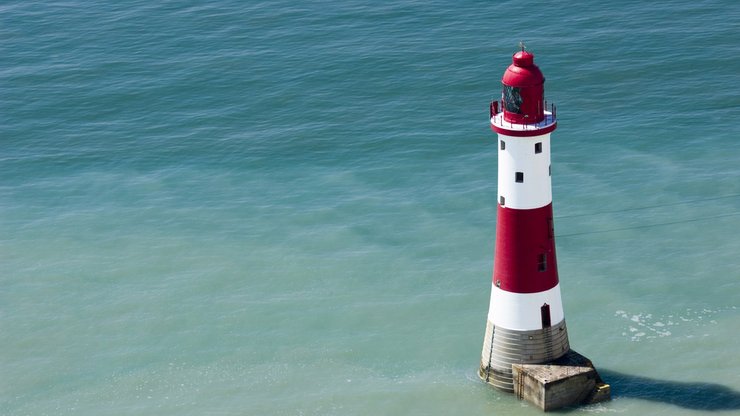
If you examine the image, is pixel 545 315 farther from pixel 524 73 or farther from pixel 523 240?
pixel 524 73

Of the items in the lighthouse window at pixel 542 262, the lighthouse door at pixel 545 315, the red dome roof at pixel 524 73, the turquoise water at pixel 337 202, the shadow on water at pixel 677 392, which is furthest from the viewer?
the turquoise water at pixel 337 202

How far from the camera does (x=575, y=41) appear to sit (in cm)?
7088

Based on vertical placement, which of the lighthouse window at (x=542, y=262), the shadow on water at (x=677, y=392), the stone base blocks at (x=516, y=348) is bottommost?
the shadow on water at (x=677, y=392)

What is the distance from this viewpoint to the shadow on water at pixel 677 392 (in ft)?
128

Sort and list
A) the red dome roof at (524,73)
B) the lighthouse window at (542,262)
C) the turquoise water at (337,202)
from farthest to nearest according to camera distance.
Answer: the turquoise water at (337,202) < the lighthouse window at (542,262) < the red dome roof at (524,73)

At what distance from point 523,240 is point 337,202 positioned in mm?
17886

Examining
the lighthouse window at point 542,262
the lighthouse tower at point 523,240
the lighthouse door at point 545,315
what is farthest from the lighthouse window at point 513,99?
the lighthouse door at point 545,315

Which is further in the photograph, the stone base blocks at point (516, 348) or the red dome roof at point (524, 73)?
the stone base blocks at point (516, 348)

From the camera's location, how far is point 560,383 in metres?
38.6

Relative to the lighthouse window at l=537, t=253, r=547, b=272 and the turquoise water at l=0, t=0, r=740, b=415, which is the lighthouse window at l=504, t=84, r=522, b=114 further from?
the turquoise water at l=0, t=0, r=740, b=415

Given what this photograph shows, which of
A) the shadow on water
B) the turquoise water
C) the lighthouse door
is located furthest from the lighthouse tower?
the shadow on water

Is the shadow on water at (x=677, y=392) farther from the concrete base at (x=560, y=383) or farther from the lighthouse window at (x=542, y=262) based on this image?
the lighthouse window at (x=542, y=262)

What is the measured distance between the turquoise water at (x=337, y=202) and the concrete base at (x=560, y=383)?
47cm

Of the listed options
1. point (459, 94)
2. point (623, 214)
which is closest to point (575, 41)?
point (459, 94)
